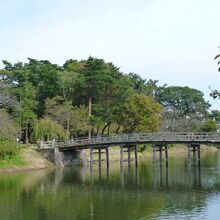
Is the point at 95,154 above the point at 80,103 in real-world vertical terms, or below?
below

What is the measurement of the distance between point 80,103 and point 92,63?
21.4 feet

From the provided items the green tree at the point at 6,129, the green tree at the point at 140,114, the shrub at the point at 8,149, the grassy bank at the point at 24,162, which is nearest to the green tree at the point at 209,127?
the green tree at the point at 140,114

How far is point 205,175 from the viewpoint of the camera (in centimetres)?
5209

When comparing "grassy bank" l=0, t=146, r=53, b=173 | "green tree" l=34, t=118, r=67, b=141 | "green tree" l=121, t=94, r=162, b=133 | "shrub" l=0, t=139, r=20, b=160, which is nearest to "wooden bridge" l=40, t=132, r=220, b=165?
"green tree" l=34, t=118, r=67, b=141

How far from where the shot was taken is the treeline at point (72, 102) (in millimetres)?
70562

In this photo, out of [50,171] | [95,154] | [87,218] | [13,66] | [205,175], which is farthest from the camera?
[13,66]

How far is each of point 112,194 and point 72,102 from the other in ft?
133

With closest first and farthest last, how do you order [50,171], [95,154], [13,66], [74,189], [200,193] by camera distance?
[200,193], [74,189], [50,171], [95,154], [13,66]

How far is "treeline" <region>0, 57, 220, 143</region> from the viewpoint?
7056 cm

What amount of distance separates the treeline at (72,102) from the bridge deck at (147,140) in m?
4.64

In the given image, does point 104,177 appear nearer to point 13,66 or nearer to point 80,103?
point 80,103

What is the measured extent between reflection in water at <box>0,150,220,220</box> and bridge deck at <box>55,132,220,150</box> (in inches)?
131

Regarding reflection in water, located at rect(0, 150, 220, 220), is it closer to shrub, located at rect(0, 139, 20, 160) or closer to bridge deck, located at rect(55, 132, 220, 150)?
bridge deck, located at rect(55, 132, 220, 150)

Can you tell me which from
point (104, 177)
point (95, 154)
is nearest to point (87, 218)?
point (104, 177)
